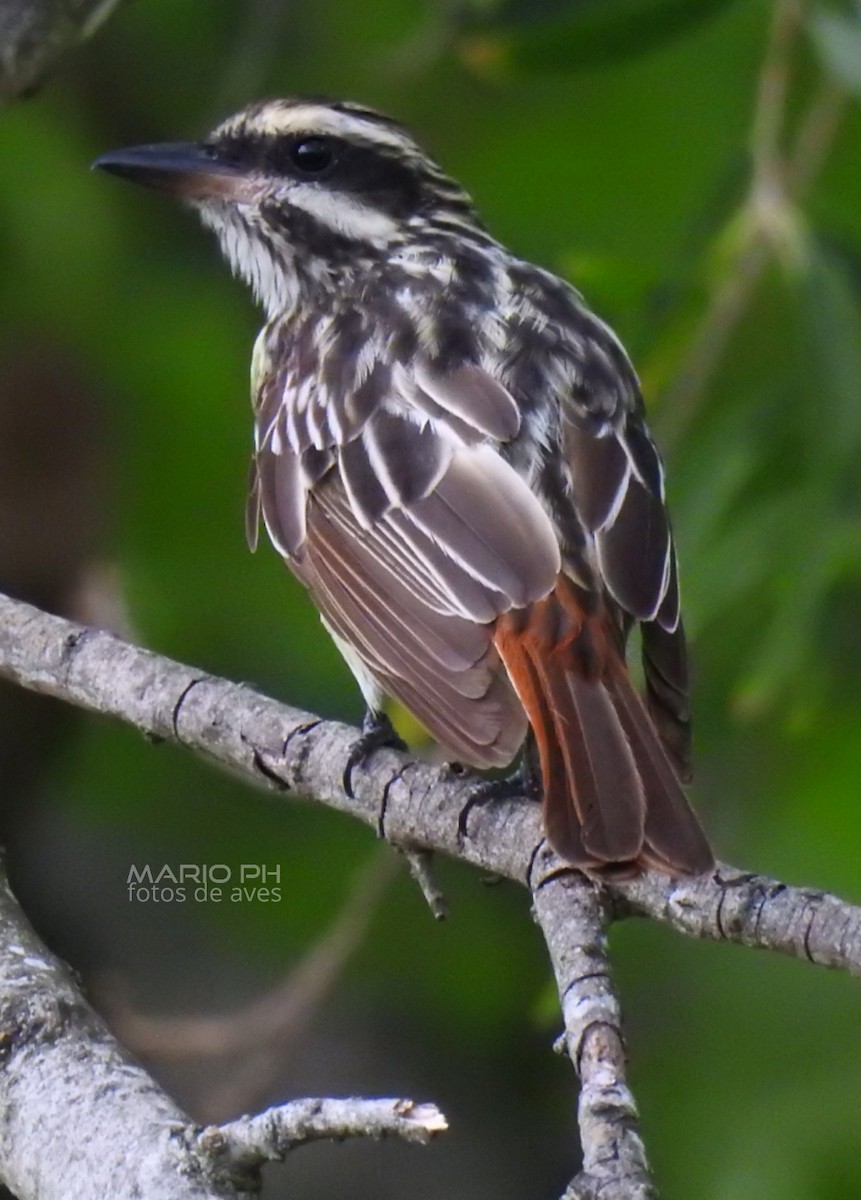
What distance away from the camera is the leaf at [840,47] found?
4.54 meters

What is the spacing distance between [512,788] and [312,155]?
6.29ft

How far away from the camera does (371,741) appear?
354 cm

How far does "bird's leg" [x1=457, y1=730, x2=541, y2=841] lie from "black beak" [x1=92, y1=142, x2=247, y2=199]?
1686 millimetres

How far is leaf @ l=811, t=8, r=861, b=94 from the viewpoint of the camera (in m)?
4.54

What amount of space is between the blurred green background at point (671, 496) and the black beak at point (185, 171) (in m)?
0.67

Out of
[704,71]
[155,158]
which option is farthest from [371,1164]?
[704,71]

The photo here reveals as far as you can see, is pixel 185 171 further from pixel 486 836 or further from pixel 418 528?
pixel 486 836

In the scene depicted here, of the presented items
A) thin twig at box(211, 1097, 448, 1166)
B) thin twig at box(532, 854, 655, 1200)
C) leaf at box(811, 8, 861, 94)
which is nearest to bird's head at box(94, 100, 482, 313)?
leaf at box(811, 8, 861, 94)

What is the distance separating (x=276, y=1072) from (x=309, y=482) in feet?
5.79

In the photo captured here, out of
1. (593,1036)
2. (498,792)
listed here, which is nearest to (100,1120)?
(593,1036)

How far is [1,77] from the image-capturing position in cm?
370

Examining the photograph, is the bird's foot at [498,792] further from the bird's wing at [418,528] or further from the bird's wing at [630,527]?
the bird's wing at [630,527]

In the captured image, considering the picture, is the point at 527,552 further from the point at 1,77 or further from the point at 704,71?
the point at 704,71

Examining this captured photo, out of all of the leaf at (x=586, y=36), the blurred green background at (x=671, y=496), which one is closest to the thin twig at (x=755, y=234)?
the blurred green background at (x=671, y=496)
